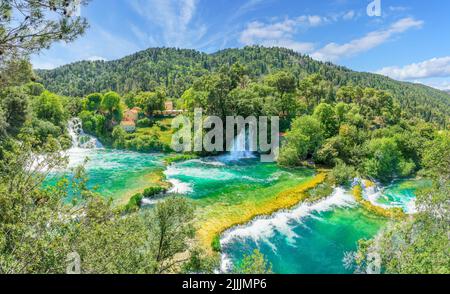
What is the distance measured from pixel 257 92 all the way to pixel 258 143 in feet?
43.5

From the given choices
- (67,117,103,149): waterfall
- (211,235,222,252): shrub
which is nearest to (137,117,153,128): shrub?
(67,117,103,149): waterfall

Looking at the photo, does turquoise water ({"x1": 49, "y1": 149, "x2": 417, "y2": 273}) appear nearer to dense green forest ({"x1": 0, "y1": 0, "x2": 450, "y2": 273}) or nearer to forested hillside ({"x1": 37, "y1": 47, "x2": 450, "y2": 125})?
dense green forest ({"x1": 0, "y1": 0, "x2": 450, "y2": 273})

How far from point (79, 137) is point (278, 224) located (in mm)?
52262

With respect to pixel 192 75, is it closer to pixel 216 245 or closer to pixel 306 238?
pixel 306 238

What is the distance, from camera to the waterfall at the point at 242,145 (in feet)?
167

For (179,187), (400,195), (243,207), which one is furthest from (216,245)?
(400,195)

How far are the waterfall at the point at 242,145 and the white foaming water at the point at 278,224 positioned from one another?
873 inches

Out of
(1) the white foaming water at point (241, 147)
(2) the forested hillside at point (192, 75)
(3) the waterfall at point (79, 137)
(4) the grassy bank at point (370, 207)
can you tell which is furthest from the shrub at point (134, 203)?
(2) the forested hillside at point (192, 75)

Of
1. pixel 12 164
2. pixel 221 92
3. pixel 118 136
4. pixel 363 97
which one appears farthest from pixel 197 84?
pixel 12 164

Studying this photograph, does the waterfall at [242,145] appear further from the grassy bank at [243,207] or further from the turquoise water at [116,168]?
the grassy bank at [243,207]

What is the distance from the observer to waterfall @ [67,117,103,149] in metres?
59.6

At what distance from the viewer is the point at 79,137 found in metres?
61.9

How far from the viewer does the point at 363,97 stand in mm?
72625

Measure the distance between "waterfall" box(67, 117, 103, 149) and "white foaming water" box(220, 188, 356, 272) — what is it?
4642 centimetres
